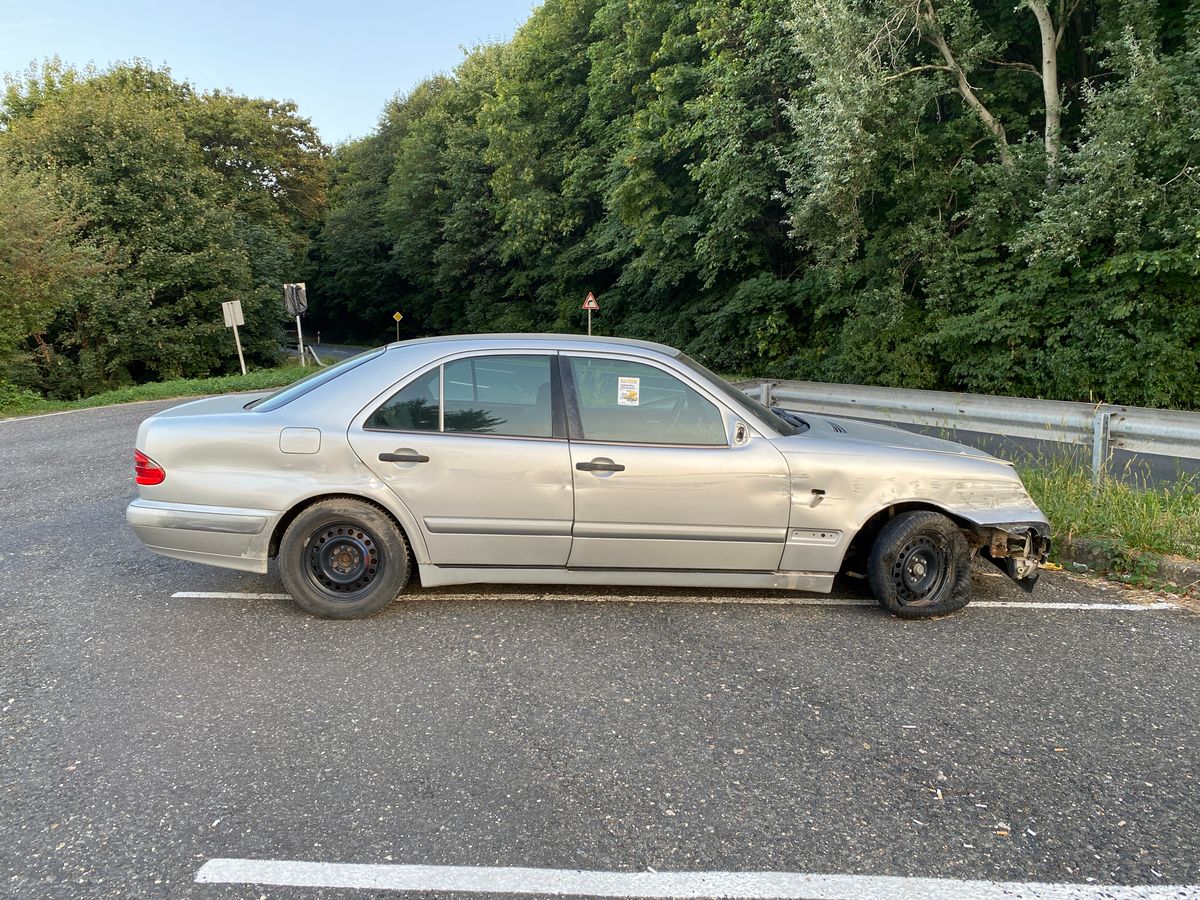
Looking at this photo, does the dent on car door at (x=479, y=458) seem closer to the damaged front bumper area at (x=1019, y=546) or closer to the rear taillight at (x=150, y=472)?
the rear taillight at (x=150, y=472)

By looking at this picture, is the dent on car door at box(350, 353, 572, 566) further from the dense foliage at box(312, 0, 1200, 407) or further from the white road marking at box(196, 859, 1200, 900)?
the dense foliage at box(312, 0, 1200, 407)

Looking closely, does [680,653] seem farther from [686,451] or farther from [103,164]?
[103,164]

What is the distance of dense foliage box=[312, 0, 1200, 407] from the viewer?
12.4 metres

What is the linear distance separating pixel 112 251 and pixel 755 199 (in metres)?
20.6

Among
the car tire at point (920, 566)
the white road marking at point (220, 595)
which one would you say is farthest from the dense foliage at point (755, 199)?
the white road marking at point (220, 595)

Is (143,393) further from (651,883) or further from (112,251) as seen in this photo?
(651,883)

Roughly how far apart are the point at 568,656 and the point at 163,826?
187 cm

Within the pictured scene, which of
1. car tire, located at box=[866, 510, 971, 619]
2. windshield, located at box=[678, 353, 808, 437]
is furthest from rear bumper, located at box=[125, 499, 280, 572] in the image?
car tire, located at box=[866, 510, 971, 619]

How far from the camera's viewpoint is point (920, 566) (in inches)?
172

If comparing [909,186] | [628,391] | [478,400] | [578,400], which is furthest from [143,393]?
[628,391]

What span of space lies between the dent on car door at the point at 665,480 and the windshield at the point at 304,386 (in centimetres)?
136

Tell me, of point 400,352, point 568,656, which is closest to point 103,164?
point 400,352

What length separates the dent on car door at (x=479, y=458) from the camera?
4.25 m

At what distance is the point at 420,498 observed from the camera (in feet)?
14.0
